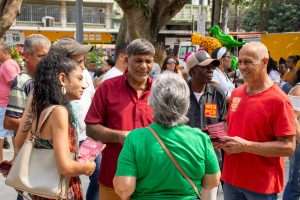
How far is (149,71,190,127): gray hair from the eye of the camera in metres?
2.65

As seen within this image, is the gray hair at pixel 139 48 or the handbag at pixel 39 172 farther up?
the gray hair at pixel 139 48

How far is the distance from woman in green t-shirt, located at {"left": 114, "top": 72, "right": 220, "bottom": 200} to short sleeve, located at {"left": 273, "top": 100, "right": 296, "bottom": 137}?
1.01 meters

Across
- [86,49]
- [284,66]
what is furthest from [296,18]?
[86,49]

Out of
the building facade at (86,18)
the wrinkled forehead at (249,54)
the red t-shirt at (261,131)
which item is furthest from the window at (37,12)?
the red t-shirt at (261,131)

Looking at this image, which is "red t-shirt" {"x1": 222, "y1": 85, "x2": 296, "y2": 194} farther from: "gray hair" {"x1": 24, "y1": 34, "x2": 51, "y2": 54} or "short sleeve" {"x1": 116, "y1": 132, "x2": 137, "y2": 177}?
"gray hair" {"x1": 24, "y1": 34, "x2": 51, "y2": 54}

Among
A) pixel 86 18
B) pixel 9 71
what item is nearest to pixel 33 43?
pixel 9 71

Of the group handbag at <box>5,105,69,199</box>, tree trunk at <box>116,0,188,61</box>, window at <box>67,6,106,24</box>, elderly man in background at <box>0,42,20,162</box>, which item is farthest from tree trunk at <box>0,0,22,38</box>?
window at <box>67,6,106,24</box>

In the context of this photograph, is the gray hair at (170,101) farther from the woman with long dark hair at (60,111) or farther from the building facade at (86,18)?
the building facade at (86,18)

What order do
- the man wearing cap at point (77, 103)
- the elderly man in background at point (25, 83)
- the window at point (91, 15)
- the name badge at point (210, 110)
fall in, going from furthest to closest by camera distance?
the window at point (91, 15)
the name badge at point (210, 110)
the elderly man in background at point (25, 83)
the man wearing cap at point (77, 103)

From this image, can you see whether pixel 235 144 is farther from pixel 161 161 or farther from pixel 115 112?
pixel 161 161

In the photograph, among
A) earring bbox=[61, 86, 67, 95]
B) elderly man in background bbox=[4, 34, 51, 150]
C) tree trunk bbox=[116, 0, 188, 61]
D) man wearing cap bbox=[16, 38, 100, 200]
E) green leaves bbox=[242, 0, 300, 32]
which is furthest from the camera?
green leaves bbox=[242, 0, 300, 32]

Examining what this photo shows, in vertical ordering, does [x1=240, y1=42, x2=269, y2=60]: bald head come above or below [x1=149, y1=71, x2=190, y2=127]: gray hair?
above

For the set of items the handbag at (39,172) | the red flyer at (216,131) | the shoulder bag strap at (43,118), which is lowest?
the handbag at (39,172)

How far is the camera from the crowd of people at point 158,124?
266cm
